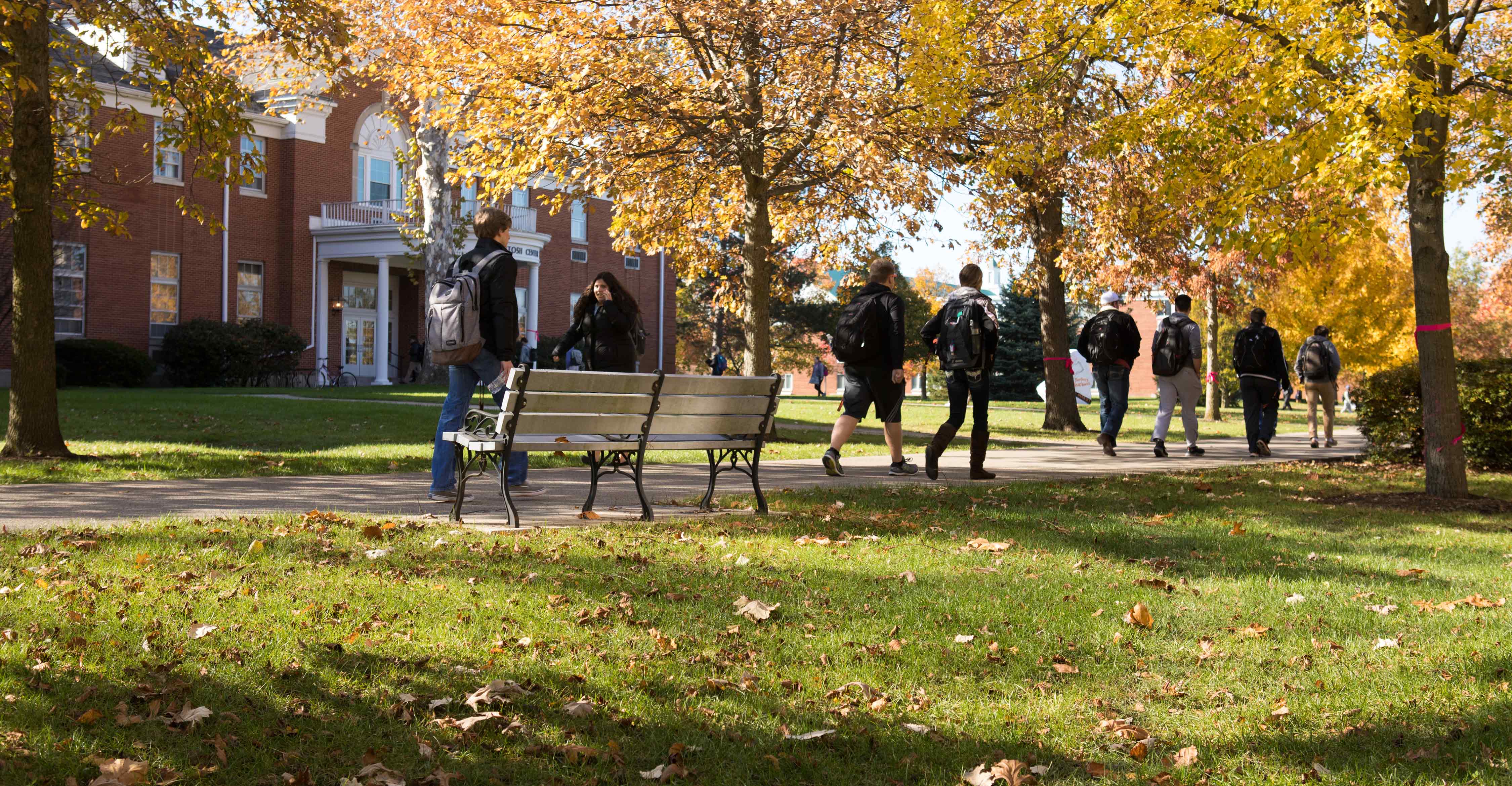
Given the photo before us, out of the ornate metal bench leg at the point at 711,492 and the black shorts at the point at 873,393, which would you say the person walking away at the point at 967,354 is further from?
the ornate metal bench leg at the point at 711,492

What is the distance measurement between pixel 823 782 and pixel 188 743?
174 centimetres

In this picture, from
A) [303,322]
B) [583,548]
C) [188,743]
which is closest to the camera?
[188,743]

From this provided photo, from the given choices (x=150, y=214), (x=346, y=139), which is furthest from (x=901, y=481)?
(x=346, y=139)

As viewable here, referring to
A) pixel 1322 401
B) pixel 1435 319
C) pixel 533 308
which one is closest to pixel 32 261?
pixel 1435 319

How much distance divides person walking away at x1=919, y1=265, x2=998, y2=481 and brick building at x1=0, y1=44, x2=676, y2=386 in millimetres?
20403

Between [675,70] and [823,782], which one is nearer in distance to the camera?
[823,782]

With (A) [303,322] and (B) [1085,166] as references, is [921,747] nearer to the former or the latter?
(B) [1085,166]

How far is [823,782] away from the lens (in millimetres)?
3373

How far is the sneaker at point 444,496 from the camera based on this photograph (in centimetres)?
848

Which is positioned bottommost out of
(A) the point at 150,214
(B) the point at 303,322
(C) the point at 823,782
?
(C) the point at 823,782

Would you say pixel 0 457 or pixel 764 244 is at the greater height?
pixel 764 244

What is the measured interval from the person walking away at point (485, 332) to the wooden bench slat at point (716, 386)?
115 cm

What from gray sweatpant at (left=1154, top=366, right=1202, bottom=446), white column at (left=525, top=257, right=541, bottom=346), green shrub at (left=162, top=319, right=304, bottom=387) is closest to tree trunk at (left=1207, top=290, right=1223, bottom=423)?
gray sweatpant at (left=1154, top=366, right=1202, bottom=446)

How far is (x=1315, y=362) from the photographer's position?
16.6 metres
